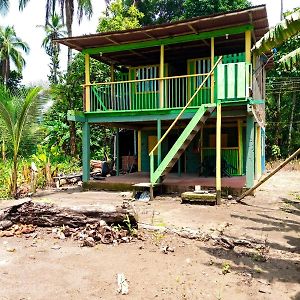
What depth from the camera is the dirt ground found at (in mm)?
4461

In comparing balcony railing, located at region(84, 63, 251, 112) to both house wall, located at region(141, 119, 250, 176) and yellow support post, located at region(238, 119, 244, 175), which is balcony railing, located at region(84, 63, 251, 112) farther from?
yellow support post, located at region(238, 119, 244, 175)

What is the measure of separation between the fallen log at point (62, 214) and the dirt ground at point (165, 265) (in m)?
0.34

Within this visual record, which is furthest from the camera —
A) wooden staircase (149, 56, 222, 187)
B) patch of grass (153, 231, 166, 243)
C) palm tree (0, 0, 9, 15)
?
palm tree (0, 0, 9, 15)

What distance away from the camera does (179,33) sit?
1214 centimetres

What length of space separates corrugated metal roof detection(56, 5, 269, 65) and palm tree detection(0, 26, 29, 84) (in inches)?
1217

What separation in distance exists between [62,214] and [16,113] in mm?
4927

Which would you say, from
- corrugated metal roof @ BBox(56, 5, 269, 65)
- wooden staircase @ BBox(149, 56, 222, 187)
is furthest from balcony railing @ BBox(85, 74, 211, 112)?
wooden staircase @ BBox(149, 56, 222, 187)

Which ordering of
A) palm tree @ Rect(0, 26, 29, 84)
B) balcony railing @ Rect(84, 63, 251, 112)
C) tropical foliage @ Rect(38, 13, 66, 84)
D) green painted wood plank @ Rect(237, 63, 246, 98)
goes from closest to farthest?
1. green painted wood plank @ Rect(237, 63, 246, 98)
2. balcony railing @ Rect(84, 63, 251, 112)
3. tropical foliage @ Rect(38, 13, 66, 84)
4. palm tree @ Rect(0, 26, 29, 84)

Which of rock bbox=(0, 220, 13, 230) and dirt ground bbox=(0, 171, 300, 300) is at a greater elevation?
rock bbox=(0, 220, 13, 230)

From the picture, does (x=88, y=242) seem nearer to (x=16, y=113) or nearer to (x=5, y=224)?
(x=5, y=224)

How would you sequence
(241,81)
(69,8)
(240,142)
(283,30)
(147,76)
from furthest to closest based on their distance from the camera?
(69,8) < (147,76) < (240,142) < (241,81) < (283,30)

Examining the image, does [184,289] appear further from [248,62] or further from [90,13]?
[90,13]

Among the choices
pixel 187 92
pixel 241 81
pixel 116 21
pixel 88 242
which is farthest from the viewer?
pixel 116 21

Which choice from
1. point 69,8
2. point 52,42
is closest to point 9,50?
point 52,42
